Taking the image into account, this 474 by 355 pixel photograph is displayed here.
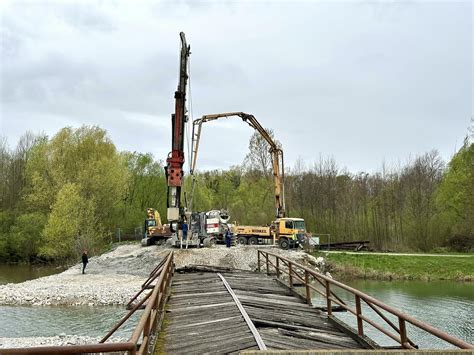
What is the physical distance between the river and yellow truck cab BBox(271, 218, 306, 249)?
26.3ft

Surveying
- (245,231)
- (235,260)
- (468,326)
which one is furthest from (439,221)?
(468,326)

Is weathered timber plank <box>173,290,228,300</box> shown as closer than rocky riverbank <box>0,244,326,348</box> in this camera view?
Yes

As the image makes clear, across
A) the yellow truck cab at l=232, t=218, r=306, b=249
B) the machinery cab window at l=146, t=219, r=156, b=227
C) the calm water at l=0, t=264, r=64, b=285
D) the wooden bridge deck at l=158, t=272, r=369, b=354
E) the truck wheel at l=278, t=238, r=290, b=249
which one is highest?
the machinery cab window at l=146, t=219, r=156, b=227

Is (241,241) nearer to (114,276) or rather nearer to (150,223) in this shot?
(150,223)

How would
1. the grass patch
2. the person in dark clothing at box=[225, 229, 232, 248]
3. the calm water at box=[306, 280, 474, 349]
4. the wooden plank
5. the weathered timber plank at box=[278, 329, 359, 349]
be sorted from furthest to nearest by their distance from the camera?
1. the person in dark clothing at box=[225, 229, 232, 248]
2. the grass patch
3. the calm water at box=[306, 280, 474, 349]
4. the weathered timber plank at box=[278, 329, 359, 349]
5. the wooden plank

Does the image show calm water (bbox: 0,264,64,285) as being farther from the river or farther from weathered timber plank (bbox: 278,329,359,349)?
weathered timber plank (bbox: 278,329,359,349)

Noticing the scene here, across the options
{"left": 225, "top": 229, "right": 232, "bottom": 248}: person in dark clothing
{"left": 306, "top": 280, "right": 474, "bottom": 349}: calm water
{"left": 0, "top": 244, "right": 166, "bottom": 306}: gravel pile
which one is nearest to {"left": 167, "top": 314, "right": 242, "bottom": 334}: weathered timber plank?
{"left": 306, "top": 280, "right": 474, "bottom": 349}: calm water

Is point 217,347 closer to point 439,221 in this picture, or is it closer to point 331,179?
point 439,221

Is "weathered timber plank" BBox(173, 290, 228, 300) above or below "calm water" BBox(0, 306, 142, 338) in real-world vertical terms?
above

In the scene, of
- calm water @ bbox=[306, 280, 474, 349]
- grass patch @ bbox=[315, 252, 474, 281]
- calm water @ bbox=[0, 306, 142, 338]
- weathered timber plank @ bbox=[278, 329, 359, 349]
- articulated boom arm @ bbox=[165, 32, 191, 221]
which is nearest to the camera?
weathered timber plank @ bbox=[278, 329, 359, 349]

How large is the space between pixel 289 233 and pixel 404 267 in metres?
9.02

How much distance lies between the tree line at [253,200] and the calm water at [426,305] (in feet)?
48.1

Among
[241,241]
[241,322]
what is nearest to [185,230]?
[241,241]

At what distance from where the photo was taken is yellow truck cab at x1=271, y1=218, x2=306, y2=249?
3600cm
